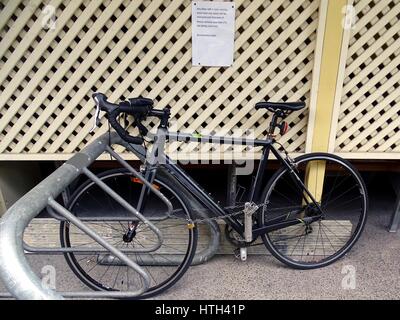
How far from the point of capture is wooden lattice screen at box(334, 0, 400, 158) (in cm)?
210

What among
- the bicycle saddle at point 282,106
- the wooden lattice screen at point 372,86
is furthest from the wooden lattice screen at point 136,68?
the wooden lattice screen at point 372,86

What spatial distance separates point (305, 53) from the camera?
217 cm

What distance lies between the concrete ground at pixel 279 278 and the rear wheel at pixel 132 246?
0.13 metres

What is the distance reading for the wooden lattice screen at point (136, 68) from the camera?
211cm

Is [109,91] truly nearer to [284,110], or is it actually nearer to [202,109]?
[202,109]

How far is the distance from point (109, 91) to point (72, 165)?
102cm

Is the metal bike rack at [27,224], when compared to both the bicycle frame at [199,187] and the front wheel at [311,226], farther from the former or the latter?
the front wheel at [311,226]

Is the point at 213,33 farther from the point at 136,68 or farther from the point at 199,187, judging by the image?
the point at 199,187

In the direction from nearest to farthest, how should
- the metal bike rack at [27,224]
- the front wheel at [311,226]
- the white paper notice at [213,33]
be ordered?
the metal bike rack at [27,224], the white paper notice at [213,33], the front wheel at [311,226]

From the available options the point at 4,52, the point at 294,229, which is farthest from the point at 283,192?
the point at 4,52

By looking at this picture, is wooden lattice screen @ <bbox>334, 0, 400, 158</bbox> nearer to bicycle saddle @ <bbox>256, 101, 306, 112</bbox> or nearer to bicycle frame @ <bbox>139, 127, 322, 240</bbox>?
bicycle saddle @ <bbox>256, 101, 306, 112</bbox>

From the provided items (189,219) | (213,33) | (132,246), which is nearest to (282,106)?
(213,33)

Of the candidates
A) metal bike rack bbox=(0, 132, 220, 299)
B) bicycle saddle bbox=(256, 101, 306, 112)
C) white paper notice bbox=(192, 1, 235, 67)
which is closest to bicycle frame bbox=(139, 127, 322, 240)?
bicycle saddle bbox=(256, 101, 306, 112)

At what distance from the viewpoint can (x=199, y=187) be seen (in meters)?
2.08
